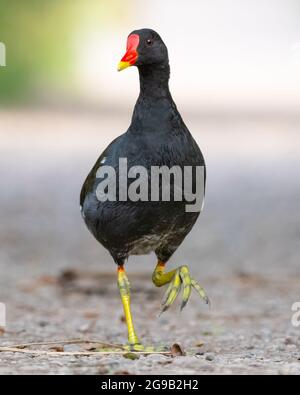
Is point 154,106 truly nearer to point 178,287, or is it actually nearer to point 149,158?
point 149,158

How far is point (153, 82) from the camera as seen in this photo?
5.65 meters

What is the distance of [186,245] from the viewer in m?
11.1

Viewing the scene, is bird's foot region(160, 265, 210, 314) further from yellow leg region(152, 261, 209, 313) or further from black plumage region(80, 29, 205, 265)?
black plumage region(80, 29, 205, 265)

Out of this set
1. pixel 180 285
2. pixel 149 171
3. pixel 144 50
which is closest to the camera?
pixel 149 171

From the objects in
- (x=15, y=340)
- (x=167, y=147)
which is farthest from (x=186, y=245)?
(x=167, y=147)

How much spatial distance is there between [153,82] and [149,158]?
517mm

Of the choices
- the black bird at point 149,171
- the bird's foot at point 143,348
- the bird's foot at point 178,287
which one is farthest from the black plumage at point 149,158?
the bird's foot at point 143,348

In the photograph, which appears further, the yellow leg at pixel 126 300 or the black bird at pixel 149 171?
the yellow leg at pixel 126 300

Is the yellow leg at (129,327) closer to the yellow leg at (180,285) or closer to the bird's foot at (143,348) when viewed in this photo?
the bird's foot at (143,348)

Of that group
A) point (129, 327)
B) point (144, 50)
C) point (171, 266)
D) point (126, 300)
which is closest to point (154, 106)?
point (144, 50)

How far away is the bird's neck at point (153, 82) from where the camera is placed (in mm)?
5641

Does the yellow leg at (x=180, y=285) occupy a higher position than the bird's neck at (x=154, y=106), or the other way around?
the bird's neck at (x=154, y=106)

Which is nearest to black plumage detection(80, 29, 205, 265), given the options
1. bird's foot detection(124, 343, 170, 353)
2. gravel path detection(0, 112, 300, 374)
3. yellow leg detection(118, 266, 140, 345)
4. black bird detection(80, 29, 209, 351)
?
black bird detection(80, 29, 209, 351)
